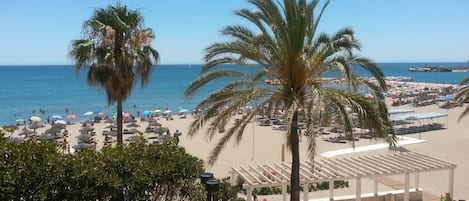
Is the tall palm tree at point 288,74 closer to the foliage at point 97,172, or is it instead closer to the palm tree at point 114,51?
the foliage at point 97,172

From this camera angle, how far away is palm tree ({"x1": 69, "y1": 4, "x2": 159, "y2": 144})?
13695mm

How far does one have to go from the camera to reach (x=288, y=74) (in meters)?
9.33

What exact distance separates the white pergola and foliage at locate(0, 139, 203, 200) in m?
5.09

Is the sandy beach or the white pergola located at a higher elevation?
the white pergola

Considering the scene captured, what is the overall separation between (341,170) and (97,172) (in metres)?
9.66

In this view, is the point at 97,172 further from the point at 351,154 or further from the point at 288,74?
the point at 351,154

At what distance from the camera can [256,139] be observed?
31969 millimetres

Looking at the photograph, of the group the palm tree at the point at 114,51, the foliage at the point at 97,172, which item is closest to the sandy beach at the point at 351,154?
the palm tree at the point at 114,51

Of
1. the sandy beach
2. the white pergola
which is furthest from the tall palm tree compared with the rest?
the sandy beach

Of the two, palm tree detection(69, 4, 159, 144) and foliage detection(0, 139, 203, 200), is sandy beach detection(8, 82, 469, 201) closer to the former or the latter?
palm tree detection(69, 4, 159, 144)

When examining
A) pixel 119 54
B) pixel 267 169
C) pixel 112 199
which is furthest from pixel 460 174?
pixel 112 199

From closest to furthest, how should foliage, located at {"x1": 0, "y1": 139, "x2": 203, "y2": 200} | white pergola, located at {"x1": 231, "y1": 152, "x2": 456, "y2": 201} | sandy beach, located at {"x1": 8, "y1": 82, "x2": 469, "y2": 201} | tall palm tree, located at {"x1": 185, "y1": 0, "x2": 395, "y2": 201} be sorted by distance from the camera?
1. foliage, located at {"x1": 0, "y1": 139, "x2": 203, "y2": 200}
2. tall palm tree, located at {"x1": 185, "y1": 0, "x2": 395, "y2": 201}
3. white pergola, located at {"x1": 231, "y1": 152, "x2": 456, "y2": 201}
4. sandy beach, located at {"x1": 8, "y1": 82, "x2": 469, "y2": 201}

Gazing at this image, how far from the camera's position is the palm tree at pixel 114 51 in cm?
1370

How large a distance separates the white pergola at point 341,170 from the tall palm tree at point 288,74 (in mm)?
3549
